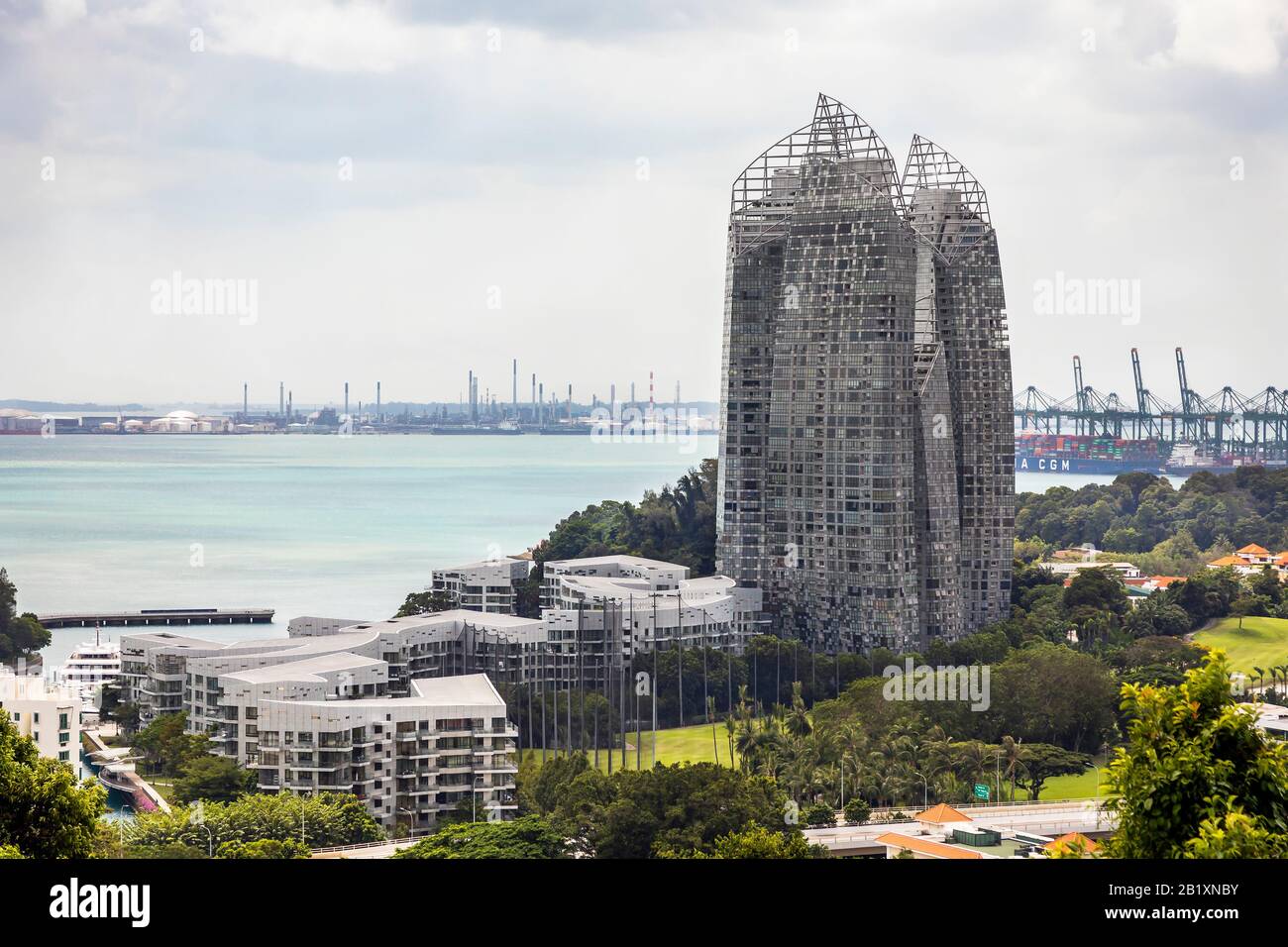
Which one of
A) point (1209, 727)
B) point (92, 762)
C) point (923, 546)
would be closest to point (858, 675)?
point (923, 546)

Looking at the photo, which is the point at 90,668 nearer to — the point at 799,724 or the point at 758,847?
the point at 799,724

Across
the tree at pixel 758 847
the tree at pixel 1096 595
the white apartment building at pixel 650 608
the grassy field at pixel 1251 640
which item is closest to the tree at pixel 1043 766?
the tree at pixel 758 847

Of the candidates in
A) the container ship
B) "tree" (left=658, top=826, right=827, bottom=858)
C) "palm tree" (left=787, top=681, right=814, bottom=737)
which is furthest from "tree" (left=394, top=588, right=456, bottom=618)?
the container ship

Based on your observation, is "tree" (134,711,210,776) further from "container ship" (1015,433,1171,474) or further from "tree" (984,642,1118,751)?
"container ship" (1015,433,1171,474)

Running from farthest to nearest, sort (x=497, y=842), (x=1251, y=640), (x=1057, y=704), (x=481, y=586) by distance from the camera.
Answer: (x=481, y=586)
(x=1251, y=640)
(x=1057, y=704)
(x=497, y=842)

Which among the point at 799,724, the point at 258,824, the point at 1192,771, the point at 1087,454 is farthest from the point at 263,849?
the point at 1087,454

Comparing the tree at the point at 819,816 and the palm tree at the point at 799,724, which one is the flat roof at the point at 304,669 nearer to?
the palm tree at the point at 799,724
